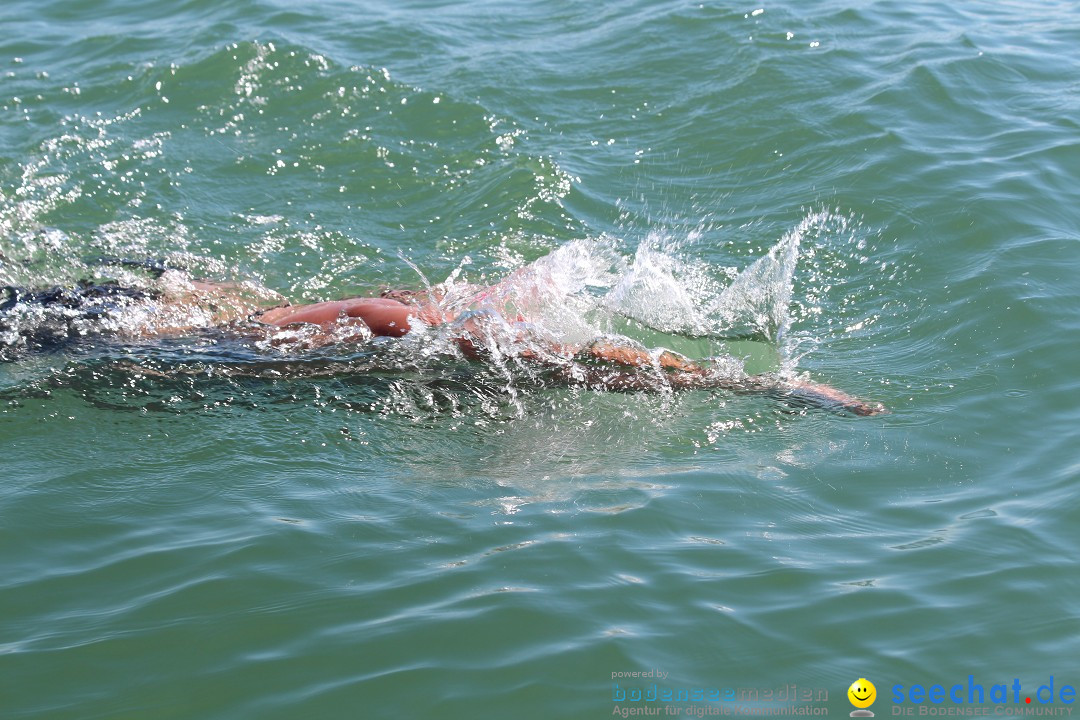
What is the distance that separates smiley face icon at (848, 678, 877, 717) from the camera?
11.1 ft

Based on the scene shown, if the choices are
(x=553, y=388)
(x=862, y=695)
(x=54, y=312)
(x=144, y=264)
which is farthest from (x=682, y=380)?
(x=54, y=312)

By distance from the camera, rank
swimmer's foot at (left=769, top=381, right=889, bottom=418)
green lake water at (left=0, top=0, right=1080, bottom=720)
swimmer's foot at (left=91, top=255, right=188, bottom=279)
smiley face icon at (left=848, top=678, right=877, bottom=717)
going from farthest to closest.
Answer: swimmer's foot at (left=91, top=255, right=188, bottom=279) → swimmer's foot at (left=769, top=381, right=889, bottom=418) → green lake water at (left=0, top=0, right=1080, bottom=720) → smiley face icon at (left=848, top=678, right=877, bottom=717)

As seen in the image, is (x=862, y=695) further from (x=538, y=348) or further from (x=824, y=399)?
(x=538, y=348)

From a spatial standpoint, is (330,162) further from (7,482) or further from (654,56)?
(7,482)

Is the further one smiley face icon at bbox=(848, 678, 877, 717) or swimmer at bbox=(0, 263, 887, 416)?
swimmer at bbox=(0, 263, 887, 416)

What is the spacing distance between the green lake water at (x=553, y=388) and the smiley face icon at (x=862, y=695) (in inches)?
2.3

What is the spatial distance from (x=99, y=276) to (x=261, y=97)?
10.2 ft

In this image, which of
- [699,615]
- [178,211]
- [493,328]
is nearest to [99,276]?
[178,211]

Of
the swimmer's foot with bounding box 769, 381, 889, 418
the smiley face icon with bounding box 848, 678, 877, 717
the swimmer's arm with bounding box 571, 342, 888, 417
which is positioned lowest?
the smiley face icon with bounding box 848, 678, 877, 717

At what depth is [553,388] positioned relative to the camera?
5461mm

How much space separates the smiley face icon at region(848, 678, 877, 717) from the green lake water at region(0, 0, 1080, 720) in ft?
0.19

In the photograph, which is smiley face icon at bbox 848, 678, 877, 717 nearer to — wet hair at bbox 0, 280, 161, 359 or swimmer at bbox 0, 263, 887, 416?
swimmer at bbox 0, 263, 887, 416

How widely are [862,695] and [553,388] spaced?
2475 mm

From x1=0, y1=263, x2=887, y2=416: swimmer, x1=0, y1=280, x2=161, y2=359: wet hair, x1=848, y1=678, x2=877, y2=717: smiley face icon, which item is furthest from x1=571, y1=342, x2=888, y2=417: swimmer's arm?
x1=0, y1=280, x2=161, y2=359: wet hair
